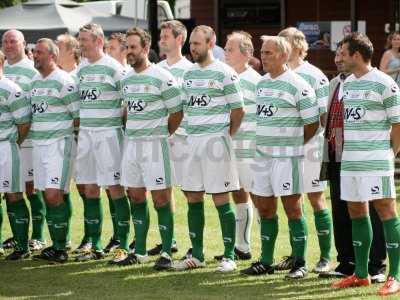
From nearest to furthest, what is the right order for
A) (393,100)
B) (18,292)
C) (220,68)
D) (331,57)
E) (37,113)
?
(393,100), (18,292), (220,68), (37,113), (331,57)

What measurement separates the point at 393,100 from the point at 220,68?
1819 millimetres

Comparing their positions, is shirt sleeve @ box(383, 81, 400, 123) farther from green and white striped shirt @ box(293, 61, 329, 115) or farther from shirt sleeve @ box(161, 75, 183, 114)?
shirt sleeve @ box(161, 75, 183, 114)

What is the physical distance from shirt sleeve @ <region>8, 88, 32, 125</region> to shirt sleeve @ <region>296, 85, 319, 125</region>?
9.32 feet

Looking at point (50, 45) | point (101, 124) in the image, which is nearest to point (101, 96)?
point (101, 124)

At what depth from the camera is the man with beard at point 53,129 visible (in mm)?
10531

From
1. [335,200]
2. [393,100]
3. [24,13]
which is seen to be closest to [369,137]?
[393,100]

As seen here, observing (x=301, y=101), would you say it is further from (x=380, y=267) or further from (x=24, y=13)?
(x=24, y=13)

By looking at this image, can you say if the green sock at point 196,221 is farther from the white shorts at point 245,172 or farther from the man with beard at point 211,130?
the white shorts at point 245,172

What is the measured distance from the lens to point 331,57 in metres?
20.9

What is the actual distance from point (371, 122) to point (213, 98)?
65.4 inches

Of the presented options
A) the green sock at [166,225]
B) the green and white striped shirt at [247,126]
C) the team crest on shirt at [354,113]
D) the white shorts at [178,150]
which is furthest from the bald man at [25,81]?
the team crest on shirt at [354,113]

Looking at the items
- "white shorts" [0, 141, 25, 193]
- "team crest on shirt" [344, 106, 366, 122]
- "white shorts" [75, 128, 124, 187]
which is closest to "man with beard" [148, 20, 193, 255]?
"white shorts" [75, 128, 124, 187]

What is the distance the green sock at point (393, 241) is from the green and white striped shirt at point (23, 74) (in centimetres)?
396

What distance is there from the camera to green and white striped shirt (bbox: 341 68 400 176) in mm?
8711
